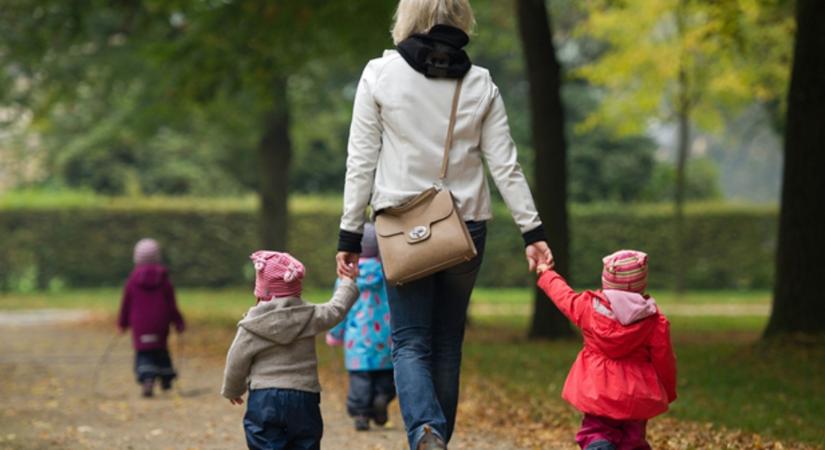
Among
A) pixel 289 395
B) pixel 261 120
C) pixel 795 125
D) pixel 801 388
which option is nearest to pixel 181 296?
pixel 261 120

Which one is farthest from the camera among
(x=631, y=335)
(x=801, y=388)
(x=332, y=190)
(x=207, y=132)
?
(x=332, y=190)

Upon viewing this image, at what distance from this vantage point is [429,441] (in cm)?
527

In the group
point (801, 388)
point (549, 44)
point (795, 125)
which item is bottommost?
point (801, 388)

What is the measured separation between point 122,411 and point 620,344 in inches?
227

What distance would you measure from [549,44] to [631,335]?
10.3 meters

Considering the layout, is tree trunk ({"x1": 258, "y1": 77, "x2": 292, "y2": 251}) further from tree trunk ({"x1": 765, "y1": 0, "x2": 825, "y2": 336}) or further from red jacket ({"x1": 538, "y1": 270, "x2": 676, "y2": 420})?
red jacket ({"x1": 538, "y1": 270, "x2": 676, "y2": 420})

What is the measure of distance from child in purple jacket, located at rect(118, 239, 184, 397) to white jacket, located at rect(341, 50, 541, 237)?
239 inches

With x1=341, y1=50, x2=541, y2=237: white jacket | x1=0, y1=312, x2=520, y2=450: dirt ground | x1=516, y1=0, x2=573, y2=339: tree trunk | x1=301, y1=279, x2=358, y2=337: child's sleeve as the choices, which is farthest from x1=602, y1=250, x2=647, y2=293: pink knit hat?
x1=516, y1=0, x2=573, y2=339: tree trunk

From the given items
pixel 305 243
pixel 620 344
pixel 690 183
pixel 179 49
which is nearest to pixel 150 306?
pixel 179 49

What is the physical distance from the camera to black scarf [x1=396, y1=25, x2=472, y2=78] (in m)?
5.52

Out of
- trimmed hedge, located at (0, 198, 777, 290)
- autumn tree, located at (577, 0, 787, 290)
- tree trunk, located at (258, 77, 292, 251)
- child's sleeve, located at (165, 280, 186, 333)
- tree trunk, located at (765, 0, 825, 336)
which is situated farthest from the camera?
trimmed hedge, located at (0, 198, 777, 290)

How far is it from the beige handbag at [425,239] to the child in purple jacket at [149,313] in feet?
20.2

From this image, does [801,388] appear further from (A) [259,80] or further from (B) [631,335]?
(A) [259,80]

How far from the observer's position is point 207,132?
1086 inches
